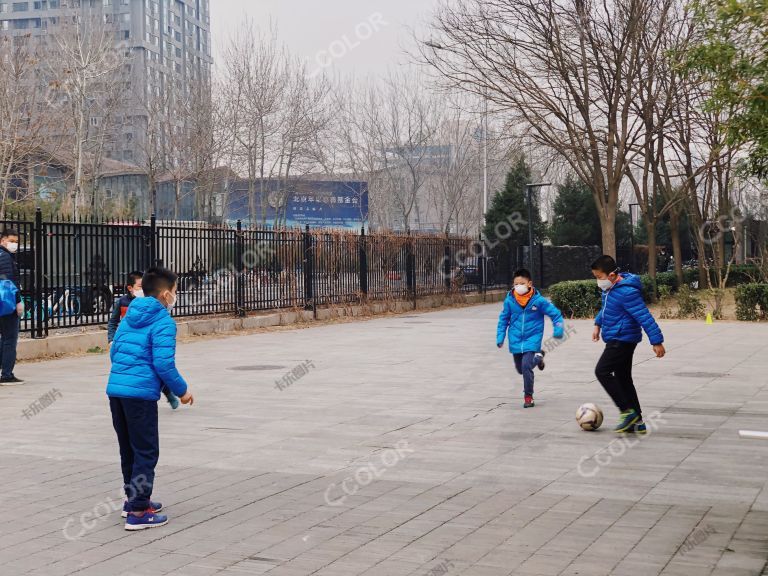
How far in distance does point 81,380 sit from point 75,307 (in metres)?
4.63

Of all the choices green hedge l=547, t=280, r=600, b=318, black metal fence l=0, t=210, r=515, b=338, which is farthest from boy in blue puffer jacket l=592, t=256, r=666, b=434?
green hedge l=547, t=280, r=600, b=318

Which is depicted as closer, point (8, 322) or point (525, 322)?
point (525, 322)

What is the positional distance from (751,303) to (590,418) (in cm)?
1661

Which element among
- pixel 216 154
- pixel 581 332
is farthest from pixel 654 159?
pixel 216 154

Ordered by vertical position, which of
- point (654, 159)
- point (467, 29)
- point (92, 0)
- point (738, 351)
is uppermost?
point (92, 0)

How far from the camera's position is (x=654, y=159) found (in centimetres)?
3306

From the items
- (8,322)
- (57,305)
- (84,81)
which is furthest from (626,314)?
(84,81)

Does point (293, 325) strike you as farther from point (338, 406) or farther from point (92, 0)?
point (92, 0)

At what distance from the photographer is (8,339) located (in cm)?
1285

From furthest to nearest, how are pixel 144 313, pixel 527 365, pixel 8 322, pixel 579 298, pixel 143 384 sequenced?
pixel 579 298 → pixel 8 322 → pixel 527 365 → pixel 144 313 → pixel 143 384

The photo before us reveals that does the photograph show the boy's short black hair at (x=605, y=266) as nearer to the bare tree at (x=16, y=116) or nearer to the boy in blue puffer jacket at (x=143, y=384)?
the boy in blue puffer jacket at (x=143, y=384)

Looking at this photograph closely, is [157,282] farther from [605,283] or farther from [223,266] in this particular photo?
[223,266]

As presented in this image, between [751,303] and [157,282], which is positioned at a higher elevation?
[157,282]

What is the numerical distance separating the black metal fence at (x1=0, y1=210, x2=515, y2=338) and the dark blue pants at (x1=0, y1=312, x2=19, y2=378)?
100 inches
